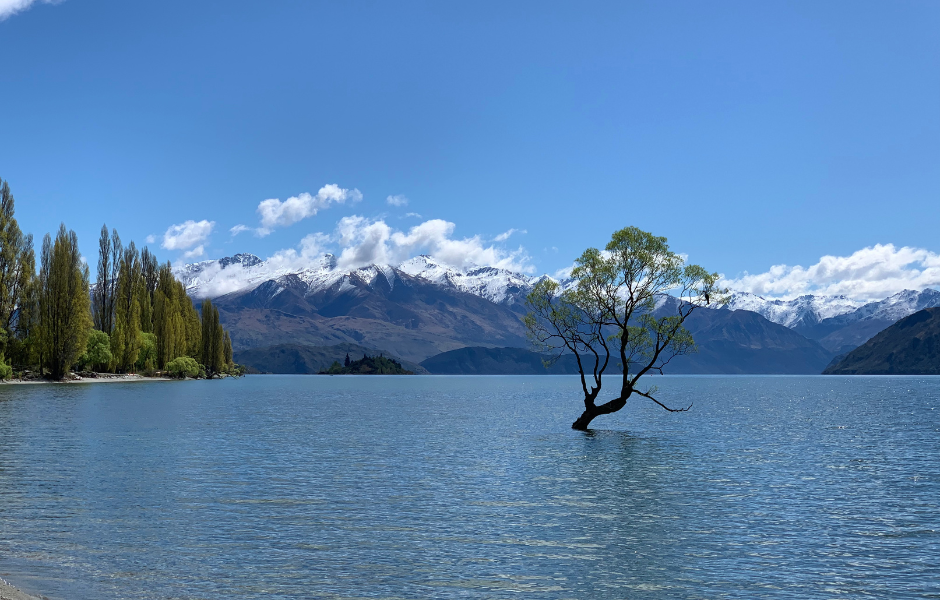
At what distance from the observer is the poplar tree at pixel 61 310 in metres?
149

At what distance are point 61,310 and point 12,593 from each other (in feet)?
495

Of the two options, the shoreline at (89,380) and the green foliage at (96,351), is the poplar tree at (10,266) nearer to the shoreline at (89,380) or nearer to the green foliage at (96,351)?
the shoreline at (89,380)

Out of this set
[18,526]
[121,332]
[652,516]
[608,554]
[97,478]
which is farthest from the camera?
[121,332]

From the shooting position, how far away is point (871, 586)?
2128 cm

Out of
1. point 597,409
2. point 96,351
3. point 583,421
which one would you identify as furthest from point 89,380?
point 597,409

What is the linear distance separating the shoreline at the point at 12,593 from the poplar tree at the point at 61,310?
14877cm

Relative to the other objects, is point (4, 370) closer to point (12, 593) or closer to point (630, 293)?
point (630, 293)

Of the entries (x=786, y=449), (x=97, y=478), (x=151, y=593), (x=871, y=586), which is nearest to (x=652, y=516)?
(x=871, y=586)

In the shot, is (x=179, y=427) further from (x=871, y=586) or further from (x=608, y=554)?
(x=871, y=586)

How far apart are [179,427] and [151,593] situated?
54982 millimetres

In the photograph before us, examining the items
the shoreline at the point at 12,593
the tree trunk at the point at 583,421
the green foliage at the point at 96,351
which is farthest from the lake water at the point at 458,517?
the green foliage at the point at 96,351

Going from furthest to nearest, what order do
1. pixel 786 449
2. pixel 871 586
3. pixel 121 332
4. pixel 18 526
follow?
pixel 121 332 → pixel 786 449 → pixel 18 526 → pixel 871 586

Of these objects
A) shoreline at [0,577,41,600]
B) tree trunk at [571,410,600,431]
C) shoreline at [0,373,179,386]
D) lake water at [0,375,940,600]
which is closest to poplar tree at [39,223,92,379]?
shoreline at [0,373,179,386]

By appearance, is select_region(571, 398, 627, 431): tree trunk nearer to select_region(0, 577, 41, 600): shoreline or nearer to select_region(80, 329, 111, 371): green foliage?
select_region(0, 577, 41, 600): shoreline
